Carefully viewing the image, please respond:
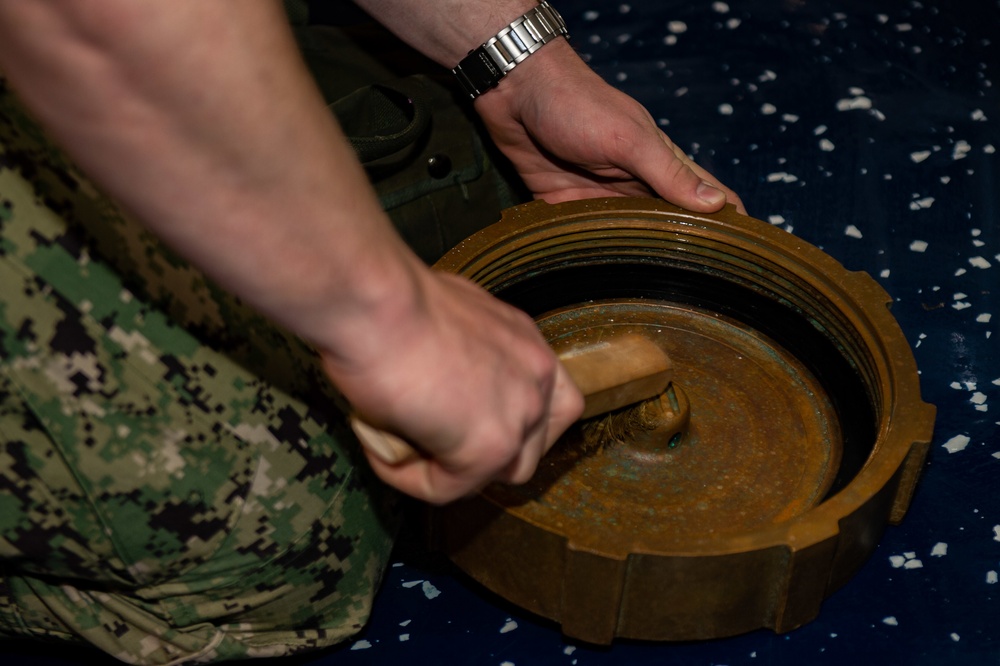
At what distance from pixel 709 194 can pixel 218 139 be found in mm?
720

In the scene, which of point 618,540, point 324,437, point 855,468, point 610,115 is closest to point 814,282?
point 855,468

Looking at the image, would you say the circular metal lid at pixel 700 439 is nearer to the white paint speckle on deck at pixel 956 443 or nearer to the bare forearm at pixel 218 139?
the white paint speckle on deck at pixel 956 443

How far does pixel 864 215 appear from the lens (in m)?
1.54

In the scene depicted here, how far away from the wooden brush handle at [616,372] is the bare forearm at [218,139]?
318mm

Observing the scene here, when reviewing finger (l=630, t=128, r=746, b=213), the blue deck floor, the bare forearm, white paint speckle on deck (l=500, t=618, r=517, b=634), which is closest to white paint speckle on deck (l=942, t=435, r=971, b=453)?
the blue deck floor

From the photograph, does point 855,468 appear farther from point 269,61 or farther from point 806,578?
point 269,61

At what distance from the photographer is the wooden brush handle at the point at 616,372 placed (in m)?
0.98

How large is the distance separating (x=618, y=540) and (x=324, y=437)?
28 cm

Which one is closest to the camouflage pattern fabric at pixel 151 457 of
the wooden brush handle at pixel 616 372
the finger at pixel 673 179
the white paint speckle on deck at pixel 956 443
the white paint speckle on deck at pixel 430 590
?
the white paint speckle on deck at pixel 430 590

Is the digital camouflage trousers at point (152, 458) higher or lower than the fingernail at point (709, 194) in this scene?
higher

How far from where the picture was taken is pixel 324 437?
997 millimetres

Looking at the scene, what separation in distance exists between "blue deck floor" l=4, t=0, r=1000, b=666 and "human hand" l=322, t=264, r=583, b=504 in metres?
0.38

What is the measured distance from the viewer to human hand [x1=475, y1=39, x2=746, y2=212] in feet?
4.08

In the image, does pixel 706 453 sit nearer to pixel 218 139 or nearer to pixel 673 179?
pixel 673 179
